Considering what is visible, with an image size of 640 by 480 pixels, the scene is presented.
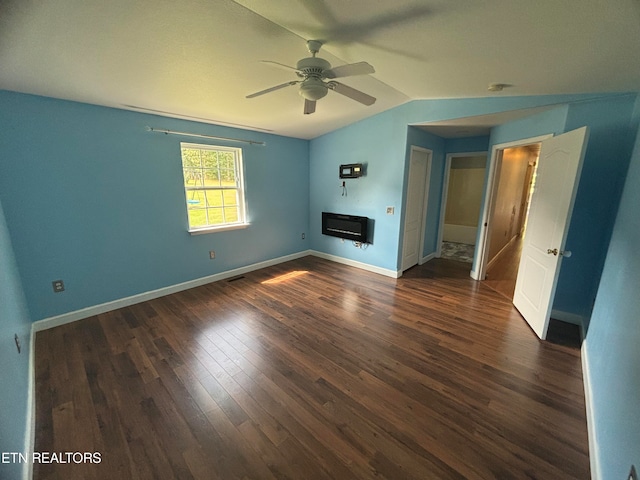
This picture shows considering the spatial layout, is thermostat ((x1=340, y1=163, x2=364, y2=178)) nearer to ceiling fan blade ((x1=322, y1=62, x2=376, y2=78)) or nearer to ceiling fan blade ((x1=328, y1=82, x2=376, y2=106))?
ceiling fan blade ((x1=328, y1=82, x2=376, y2=106))

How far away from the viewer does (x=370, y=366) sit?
2.11 metres

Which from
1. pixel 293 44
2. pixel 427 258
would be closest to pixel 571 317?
pixel 427 258

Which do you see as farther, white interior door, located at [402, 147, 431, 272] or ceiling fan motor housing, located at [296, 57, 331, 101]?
white interior door, located at [402, 147, 431, 272]

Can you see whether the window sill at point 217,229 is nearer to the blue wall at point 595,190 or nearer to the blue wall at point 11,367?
the blue wall at point 11,367

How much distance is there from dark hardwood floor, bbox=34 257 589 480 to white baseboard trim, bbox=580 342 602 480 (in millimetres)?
45

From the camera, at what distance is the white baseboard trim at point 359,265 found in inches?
163

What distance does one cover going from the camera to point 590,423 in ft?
5.14

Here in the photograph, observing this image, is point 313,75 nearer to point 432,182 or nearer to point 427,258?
point 432,182

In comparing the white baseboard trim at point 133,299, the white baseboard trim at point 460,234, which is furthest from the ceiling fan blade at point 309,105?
the white baseboard trim at point 460,234

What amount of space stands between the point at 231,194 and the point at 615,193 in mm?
4637

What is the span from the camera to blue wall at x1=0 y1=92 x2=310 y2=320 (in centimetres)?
235

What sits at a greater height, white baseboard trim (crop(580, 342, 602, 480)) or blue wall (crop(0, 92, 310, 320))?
blue wall (crop(0, 92, 310, 320))

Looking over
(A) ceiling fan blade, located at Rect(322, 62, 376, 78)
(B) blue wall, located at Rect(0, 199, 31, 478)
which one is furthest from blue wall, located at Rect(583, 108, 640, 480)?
(B) blue wall, located at Rect(0, 199, 31, 478)

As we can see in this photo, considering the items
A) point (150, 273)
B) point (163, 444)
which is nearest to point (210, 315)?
point (150, 273)
